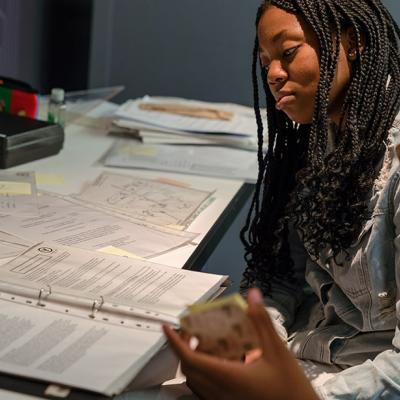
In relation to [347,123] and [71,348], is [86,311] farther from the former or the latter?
[347,123]

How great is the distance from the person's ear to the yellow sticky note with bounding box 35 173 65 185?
2.61 feet

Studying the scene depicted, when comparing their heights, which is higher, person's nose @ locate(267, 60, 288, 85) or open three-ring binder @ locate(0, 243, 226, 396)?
person's nose @ locate(267, 60, 288, 85)

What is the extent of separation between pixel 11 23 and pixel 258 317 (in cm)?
202

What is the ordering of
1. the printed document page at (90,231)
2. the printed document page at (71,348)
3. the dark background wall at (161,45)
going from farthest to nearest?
the dark background wall at (161,45) < the printed document page at (90,231) < the printed document page at (71,348)

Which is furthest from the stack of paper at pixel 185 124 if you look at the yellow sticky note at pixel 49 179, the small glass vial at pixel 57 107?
the yellow sticky note at pixel 49 179

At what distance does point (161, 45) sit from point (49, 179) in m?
1.08

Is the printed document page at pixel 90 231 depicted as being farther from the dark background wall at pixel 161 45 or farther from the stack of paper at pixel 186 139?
the dark background wall at pixel 161 45

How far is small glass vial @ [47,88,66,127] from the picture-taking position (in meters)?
2.19

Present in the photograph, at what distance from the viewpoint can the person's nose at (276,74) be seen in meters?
1.32

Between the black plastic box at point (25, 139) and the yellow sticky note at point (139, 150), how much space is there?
0.18m

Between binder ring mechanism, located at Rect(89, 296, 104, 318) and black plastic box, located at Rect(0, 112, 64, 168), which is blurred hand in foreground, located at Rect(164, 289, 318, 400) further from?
black plastic box, located at Rect(0, 112, 64, 168)

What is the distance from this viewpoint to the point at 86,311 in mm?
1146

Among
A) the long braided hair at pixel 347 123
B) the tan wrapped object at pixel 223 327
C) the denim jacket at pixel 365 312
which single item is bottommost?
the denim jacket at pixel 365 312

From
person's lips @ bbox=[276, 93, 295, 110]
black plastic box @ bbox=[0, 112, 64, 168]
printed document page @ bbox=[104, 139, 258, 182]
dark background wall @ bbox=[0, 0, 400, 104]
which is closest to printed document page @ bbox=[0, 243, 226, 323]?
person's lips @ bbox=[276, 93, 295, 110]
